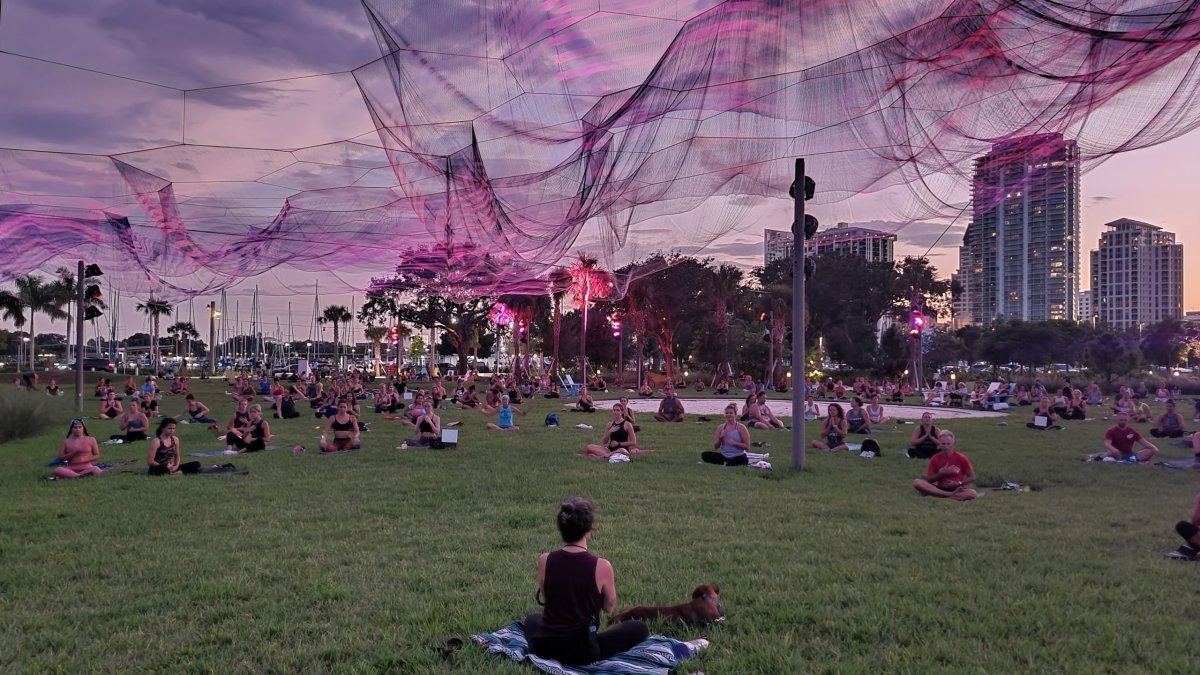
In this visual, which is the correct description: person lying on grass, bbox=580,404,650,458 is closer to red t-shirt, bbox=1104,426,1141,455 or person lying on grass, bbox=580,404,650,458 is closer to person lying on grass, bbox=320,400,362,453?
person lying on grass, bbox=320,400,362,453

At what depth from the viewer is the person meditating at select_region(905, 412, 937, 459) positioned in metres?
15.4

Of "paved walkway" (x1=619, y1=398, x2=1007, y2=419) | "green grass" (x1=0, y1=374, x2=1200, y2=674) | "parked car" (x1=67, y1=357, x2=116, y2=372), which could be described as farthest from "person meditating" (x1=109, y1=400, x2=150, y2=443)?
"parked car" (x1=67, y1=357, x2=116, y2=372)

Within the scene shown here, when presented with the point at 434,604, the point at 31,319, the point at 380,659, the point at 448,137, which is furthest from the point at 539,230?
the point at 31,319

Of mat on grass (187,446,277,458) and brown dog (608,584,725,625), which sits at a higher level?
brown dog (608,584,725,625)

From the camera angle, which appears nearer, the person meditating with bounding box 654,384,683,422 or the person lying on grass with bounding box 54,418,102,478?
the person lying on grass with bounding box 54,418,102,478

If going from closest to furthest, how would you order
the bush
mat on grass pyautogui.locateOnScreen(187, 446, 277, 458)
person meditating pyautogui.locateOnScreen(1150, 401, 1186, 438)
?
mat on grass pyautogui.locateOnScreen(187, 446, 277, 458) → the bush → person meditating pyautogui.locateOnScreen(1150, 401, 1186, 438)

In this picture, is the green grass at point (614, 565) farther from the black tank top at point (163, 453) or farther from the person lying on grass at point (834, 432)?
the person lying on grass at point (834, 432)

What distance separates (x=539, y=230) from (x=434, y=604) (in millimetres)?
7061

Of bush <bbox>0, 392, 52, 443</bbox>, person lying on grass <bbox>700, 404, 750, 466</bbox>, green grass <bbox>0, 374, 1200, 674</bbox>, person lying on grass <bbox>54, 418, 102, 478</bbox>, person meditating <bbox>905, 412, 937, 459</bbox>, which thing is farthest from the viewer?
bush <bbox>0, 392, 52, 443</bbox>

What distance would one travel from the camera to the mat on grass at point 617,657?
15.6 ft

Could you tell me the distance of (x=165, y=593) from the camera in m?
6.37

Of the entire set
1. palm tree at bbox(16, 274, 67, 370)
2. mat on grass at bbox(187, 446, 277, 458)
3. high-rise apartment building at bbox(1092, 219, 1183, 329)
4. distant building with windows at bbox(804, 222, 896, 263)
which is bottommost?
mat on grass at bbox(187, 446, 277, 458)

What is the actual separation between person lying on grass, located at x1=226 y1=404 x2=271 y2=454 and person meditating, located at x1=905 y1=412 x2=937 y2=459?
14.5 meters

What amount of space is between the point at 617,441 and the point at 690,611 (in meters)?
10.6
